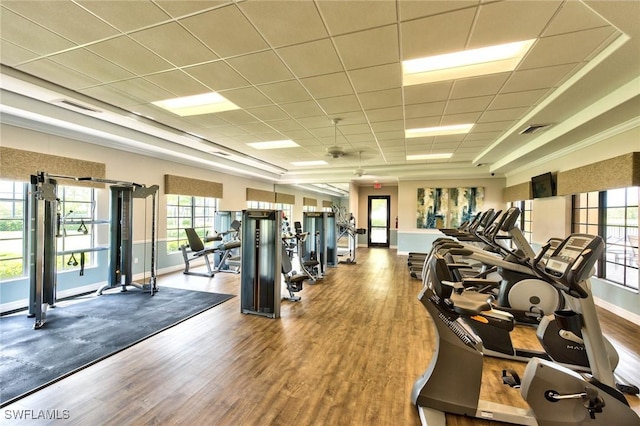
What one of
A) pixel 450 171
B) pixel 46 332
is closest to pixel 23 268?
pixel 46 332

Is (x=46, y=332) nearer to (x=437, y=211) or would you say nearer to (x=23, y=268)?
(x=23, y=268)

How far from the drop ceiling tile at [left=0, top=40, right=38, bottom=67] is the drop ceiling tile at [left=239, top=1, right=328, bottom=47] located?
2.22 m

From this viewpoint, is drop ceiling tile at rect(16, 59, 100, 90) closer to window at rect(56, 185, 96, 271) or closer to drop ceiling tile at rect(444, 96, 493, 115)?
window at rect(56, 185, 96, 271)

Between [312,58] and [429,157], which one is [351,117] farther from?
[429,157]

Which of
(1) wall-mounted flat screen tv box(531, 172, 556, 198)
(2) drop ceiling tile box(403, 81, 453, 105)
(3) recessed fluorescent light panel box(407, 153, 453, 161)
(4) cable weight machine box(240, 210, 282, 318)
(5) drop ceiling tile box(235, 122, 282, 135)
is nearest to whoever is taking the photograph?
(2) drop ceiling tile box(403, 81, 453, 105)

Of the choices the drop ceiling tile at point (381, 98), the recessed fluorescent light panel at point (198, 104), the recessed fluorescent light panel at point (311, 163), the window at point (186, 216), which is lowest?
the window at point (186, 216)

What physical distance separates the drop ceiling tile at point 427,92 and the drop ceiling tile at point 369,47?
74cm

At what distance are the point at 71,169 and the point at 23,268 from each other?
163cm

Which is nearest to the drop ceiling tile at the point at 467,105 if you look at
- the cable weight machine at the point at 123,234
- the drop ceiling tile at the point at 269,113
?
the drop ceiling tile at the point at 269,113

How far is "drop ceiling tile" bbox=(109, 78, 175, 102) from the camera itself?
3170 mm

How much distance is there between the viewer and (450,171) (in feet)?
27.2

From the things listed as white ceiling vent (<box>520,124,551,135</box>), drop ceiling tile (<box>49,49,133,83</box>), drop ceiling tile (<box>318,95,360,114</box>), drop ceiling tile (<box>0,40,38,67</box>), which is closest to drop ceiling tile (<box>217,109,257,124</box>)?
drop ceiling tile (<box>318,95,360,114</box>)

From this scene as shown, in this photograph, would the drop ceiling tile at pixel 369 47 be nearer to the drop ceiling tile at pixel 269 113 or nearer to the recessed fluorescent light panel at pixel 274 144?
the drop ceiling tile at pixel 269 113

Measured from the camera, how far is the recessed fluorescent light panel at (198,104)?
12.1ft
